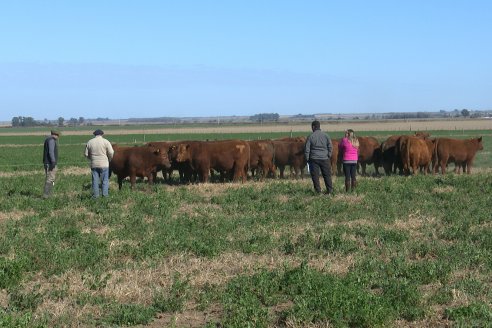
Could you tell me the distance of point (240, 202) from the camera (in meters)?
14.4

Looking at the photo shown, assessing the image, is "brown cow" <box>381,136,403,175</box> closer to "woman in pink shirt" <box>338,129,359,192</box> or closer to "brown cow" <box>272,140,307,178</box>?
"brown cow" <box>272,140,307,178</box>

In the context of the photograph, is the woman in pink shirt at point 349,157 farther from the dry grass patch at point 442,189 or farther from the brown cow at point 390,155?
the brown cow at point 390,155

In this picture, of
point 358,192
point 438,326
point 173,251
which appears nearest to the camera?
point 438,326

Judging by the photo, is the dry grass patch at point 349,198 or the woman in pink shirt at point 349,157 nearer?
the dry grass patch at point 349,198

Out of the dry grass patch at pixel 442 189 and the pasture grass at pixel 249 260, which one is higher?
the pasture grass at pixel 249 260

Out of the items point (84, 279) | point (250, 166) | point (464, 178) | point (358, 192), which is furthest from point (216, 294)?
point (250, 166)

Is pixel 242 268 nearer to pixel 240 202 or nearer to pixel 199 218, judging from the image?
pixel 199 218

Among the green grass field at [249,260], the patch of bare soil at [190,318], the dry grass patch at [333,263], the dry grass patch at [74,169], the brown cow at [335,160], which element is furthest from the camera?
the dry grass patch at [74,169]

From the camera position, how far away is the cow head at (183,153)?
20.0 metres

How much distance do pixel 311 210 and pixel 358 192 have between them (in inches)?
117

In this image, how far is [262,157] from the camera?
21.5 m

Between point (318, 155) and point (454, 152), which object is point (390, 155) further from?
point (318, 155)

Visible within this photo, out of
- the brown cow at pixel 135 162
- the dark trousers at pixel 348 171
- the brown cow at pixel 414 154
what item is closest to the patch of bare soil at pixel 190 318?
the dark trousers at pixel 348 171

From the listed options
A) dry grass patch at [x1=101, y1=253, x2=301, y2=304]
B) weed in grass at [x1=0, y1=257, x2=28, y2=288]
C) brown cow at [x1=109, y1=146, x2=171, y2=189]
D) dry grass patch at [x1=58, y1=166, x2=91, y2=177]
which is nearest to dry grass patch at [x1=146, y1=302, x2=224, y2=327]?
dry grass patch at [x1=101, y1=253, x2=301, y2=304]
